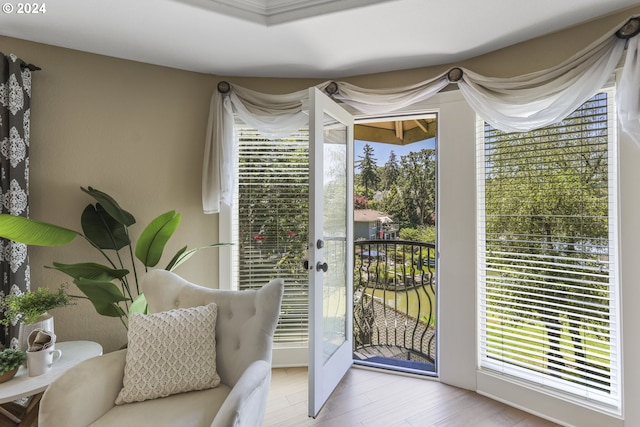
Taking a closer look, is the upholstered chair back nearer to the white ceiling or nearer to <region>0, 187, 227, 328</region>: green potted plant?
<region>0, 187, 227, 328</region>: green potted plant

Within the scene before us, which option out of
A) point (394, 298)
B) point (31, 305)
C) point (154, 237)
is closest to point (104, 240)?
point (154, 237)

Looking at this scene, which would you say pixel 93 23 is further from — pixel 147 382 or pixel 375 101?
pixel 147 382

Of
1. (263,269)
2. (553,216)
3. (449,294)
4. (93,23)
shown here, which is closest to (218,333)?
(263,269)

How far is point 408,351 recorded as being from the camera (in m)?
2.94

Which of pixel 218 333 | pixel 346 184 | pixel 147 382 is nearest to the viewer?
pixel 147 382

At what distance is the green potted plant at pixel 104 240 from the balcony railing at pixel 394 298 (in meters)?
1.76

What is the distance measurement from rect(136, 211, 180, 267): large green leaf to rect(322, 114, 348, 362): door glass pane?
1.00m

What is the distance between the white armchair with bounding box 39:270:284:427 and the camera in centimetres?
115

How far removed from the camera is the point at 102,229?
6.59 ft

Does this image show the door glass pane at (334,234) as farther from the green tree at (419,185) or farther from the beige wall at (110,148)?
the green tree at (419,185)

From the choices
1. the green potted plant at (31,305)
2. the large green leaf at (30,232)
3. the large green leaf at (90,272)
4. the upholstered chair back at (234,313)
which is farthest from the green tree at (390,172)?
the green potted plant at (31,305)

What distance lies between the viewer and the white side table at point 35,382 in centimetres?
133

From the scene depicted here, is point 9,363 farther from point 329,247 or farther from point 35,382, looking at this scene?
point 329,247

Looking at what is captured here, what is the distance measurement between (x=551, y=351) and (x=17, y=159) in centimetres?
343
